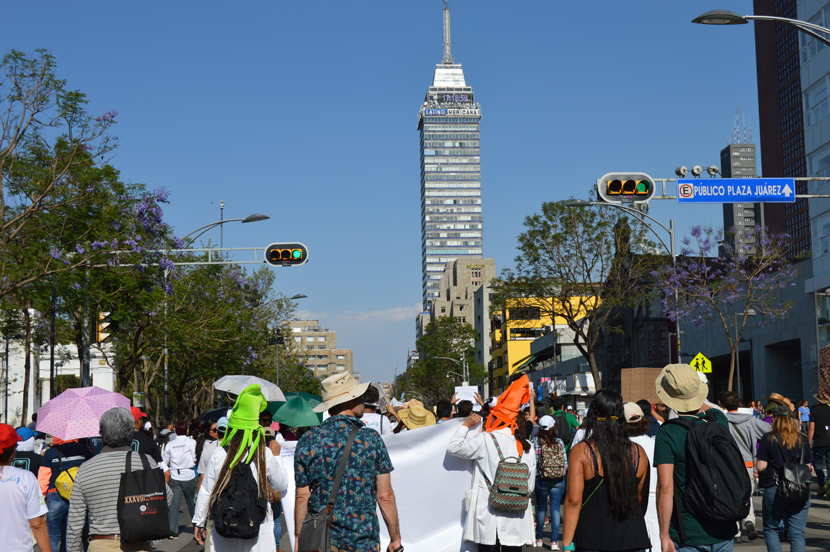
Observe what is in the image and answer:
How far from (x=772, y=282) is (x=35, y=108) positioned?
1143 inches

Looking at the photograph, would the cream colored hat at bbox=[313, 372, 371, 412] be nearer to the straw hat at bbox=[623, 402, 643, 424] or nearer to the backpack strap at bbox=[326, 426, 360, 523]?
the backpack strap at bbox=[326, 426, 360, 523]

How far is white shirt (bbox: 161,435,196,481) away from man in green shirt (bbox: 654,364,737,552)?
37.5 feet

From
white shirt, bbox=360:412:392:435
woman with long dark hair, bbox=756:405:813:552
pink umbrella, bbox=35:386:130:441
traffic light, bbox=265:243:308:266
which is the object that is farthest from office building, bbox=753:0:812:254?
pink umbrella, bbox=35:386:130:441

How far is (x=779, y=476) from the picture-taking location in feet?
31.7

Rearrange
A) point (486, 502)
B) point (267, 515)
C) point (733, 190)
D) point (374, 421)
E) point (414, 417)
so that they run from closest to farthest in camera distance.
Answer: point (267, 515) → point (486, 502) → point (374, 421) → point (414, 417) → point (733, 190)

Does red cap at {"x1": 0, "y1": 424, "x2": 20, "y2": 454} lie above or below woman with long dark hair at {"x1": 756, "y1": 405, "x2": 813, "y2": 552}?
above

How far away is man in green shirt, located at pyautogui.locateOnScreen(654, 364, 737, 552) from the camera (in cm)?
601

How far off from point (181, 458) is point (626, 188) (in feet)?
29.6

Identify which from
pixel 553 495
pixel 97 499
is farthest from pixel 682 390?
pixel 553 495

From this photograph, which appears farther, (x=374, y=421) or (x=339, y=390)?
(x=374, y=421)

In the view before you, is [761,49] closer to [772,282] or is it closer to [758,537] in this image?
[772,282]

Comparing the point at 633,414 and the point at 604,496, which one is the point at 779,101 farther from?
the point at 604,496

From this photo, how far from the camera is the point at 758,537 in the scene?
1366 centimetres

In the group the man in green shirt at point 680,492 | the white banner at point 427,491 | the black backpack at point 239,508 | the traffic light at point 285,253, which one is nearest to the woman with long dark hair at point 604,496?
the man in green shirt at point 680,492
